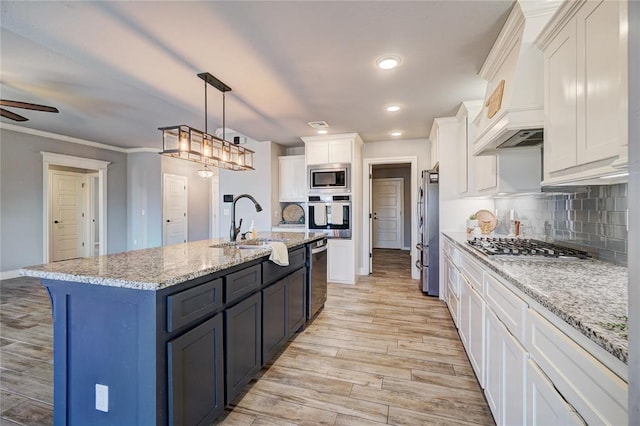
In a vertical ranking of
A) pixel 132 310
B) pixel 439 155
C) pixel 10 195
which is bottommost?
pixel 132 310

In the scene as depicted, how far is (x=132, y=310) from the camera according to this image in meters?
1.25

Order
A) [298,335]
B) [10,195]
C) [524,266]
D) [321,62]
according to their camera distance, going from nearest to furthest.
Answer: [524,266] → [321,62] → [298,335] → [10,195]

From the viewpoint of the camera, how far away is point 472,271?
2109mm

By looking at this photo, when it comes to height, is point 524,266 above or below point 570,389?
above

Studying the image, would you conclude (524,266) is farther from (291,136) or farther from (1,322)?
(1,322)

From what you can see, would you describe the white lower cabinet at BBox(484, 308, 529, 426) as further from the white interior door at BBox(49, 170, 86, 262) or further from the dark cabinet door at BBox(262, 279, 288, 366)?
the white interior door at BBox(49, 170, 86, 262)

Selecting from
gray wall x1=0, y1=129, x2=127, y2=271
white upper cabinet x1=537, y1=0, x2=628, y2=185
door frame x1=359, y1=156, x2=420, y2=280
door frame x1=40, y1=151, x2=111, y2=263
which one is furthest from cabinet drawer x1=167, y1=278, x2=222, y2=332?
door frame x1=40, y1=151, x2=111, y2=263

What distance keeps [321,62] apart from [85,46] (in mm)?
1771

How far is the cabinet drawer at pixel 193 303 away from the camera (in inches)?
49.7

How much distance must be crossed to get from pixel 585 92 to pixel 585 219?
102 cm

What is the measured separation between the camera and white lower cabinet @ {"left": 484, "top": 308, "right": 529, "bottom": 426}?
1194 millimetres

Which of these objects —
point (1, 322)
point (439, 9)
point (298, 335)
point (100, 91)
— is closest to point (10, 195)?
point (1, 322)

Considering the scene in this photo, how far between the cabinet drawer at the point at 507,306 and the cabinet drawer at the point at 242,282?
144cm

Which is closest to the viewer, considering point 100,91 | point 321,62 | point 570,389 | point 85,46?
point 570,389
